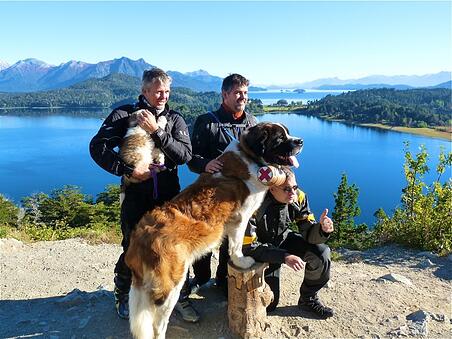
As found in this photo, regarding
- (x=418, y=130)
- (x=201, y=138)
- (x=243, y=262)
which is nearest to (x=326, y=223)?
(x=243, y=262)

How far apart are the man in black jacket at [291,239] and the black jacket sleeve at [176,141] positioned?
4.03 feet

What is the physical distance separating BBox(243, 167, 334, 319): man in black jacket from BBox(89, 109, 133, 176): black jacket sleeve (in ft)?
5.98

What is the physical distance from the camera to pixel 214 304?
5781 millimetres

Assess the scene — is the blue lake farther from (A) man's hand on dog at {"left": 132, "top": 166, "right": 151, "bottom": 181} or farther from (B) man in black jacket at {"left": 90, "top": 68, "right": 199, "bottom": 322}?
(A) man's hand on dog at {"left": 132, "top": 166, "right": 151, "bottom": 181}

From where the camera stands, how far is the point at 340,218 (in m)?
35.1

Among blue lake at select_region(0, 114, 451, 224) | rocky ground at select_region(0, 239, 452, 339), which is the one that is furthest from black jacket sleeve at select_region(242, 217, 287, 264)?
blue lake at select_region(0, 114, 451, 224)

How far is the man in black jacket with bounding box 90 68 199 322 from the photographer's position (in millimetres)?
4383

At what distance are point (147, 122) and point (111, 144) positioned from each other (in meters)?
0.57

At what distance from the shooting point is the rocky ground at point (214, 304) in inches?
205

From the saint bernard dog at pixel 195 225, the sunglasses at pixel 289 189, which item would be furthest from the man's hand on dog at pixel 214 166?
the sunglasses at pixel 289 189

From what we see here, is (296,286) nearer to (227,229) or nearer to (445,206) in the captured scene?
(227,229)

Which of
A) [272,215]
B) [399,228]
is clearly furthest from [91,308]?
[399,228]

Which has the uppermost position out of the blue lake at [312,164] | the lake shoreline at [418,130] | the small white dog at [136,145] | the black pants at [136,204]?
the small white dog at [136,145]

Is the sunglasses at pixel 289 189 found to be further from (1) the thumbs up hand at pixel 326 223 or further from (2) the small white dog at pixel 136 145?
(2) the small white dog at pixel 136 145
